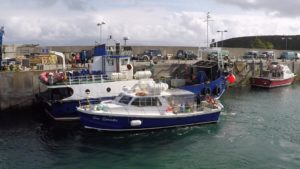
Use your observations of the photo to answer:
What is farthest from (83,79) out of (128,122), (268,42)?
(268,42)

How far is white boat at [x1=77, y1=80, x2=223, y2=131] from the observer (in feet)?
80.0

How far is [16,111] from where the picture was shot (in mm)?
31484

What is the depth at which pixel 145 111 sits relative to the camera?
25.0 meters

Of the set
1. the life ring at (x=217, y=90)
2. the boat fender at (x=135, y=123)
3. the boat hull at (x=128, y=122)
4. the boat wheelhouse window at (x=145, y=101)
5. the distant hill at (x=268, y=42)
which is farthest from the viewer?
the distant hill at (x=268, y=42)

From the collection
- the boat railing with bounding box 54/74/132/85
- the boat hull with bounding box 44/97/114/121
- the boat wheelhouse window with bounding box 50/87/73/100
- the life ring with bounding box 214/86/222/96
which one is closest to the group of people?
the boat railing with bounding box 54/74/132/85

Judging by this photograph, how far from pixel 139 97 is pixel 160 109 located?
1.69 meters

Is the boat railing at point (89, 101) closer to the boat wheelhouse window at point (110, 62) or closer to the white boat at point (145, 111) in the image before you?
the white boat at point (145, 111)

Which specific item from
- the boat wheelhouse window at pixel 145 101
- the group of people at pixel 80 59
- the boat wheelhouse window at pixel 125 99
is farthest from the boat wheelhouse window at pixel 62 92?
the group of people at pixel 80 59

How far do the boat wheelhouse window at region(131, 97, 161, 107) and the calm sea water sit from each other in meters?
1.90

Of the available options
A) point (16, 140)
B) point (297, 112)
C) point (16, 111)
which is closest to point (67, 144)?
point (16, 140)

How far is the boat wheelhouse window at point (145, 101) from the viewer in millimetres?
24922

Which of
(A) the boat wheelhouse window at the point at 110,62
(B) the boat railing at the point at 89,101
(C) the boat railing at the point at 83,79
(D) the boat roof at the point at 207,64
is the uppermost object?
Result: (A) the boat wheelhouse window at the point at 110,62

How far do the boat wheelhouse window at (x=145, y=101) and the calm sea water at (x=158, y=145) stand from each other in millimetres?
1901

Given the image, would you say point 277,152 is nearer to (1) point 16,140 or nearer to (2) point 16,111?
(1) point 16,140
